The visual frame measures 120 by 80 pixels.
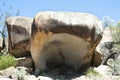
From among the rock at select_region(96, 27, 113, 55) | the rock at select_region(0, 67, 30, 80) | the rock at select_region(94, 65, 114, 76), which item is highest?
the rock at select_region(0, 67, 30, 80)

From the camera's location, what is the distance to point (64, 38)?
1708cm

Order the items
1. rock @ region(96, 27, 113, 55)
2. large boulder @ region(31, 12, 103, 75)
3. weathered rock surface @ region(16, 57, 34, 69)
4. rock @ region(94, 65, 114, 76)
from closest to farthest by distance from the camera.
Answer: large boulder @ region(31, 12, 103, 75) < rock @ region(94, 65, 114, 76) < weathered rock surface @ region(16, 57, 34, 69) < rock @ region(96, 27, 113, 55)

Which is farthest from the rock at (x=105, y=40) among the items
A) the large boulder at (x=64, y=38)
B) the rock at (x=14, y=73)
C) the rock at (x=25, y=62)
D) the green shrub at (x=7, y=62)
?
the rock at (x=14, y=73)

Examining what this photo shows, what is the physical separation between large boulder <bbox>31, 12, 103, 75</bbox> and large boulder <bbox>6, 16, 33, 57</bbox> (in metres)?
1.87

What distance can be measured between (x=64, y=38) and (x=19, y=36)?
3.14 meters

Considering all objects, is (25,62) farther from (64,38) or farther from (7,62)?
(64,38)

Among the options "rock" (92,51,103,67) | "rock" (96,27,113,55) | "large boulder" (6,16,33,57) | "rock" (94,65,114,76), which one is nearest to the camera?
"rock" (94,65,114,76)

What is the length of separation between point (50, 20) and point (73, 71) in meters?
3.28

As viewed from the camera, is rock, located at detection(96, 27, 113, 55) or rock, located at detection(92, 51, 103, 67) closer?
rock, located at detection(92, 51, 103, 67)

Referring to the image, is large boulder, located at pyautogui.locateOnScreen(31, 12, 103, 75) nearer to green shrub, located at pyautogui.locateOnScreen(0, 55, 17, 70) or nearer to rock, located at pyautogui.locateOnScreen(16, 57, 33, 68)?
rock, located at pyautogui.locateOnScreen(16, 57, 33, 68)

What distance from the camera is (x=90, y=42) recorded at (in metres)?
16.4

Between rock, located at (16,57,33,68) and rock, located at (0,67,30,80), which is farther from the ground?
rock, located at (0,67,30,80)

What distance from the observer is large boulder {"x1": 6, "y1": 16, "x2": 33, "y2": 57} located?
19078 millimetres

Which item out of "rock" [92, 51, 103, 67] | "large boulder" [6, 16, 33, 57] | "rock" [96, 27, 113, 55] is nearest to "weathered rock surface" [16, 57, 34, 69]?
"large boulder" [6, 16, 33, 57]
